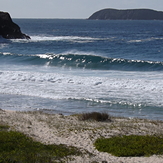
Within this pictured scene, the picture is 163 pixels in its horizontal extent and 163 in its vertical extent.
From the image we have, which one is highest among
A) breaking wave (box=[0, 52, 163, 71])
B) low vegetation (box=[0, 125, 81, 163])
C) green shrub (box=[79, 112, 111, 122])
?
low vegetation (box=[0, 125, 81, 163])

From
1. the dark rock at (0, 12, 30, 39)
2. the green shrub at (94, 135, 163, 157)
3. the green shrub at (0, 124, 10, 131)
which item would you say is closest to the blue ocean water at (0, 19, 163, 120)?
the green shrub at (0, 124, 10, 131)

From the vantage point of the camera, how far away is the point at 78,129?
1260 cm

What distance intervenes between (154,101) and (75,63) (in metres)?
16.4

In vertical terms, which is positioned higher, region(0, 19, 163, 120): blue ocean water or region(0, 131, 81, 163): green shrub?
region(0, 131, 81, 163): green shrub

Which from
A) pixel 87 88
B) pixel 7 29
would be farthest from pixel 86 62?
pixel 7 29

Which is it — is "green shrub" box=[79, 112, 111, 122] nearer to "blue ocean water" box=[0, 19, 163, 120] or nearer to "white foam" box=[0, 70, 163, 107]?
"blue ocean water" box=[0, 19, 163, 120]

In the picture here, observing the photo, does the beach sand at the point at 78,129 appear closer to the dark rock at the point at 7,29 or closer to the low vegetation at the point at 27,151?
the low vegetation at the point at 27,151

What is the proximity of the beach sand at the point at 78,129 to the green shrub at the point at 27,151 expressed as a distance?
447 millimetres

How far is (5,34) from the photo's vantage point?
68312mm

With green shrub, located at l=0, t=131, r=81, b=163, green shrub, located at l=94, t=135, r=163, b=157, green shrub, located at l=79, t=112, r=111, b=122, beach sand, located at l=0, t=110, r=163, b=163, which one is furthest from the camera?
green shrub, located at l=79, t=112, r=111, b=122

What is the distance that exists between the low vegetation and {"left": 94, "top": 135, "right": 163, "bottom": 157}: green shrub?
1010 millimetres

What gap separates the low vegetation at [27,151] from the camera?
920 centimetres

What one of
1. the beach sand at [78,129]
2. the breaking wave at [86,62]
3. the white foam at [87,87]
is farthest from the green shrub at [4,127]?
the breaking wave at [86,62]

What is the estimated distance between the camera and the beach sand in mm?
9961
